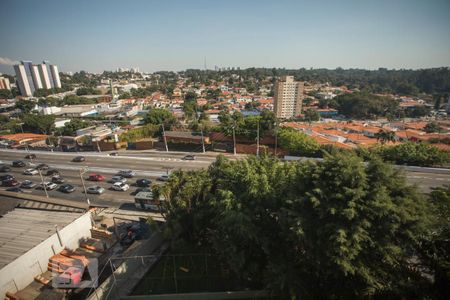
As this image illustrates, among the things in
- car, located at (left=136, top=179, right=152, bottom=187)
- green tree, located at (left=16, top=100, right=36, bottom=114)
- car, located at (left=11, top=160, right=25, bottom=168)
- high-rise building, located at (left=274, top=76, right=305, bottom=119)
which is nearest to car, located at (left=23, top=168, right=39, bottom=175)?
car, located at (left=11, top=160, right=25, bottom=168)

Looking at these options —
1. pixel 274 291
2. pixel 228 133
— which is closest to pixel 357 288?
pixel 274 291

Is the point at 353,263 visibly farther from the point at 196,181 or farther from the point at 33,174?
the point at 33,174

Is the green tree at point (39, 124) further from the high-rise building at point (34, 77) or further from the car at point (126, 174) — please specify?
the high-rise building at point (34, 77)

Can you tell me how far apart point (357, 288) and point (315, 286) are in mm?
1785

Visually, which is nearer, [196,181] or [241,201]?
[241,201]


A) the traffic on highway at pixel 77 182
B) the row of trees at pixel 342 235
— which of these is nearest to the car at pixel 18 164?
the traffic on highway at pixel 77 182

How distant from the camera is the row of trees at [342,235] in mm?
9195

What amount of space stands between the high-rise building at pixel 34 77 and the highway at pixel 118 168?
13476cm

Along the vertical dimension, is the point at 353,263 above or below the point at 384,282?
above

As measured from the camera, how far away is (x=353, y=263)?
31.2 feet

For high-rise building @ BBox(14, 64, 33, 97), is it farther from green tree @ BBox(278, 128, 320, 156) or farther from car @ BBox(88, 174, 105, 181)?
green tree @ BBox(278, 128, 320, 156)

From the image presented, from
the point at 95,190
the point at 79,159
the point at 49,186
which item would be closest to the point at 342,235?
the point at 95,190

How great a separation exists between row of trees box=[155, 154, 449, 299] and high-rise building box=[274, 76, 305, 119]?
87.0 metres

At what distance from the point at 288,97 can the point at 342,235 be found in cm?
9475
